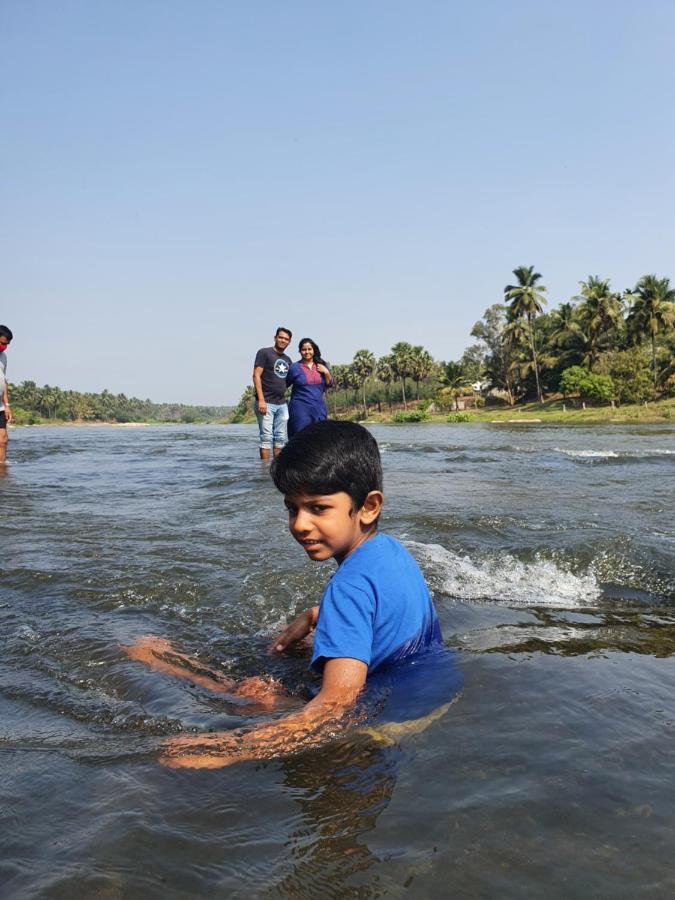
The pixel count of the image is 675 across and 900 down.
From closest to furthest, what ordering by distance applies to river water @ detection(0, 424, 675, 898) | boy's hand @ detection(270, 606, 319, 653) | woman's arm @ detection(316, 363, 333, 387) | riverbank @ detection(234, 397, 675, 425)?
river water @ detection(0, 424, 675, 898) < boy's hand @ detection(270, 606, 319, 653) < woman's arm @ detection(316, 363, 333, 387) < riverbank @ detection(234, 397, 675, 425)

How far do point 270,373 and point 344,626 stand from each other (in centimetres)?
789

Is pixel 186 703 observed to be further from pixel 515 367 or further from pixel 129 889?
pixel 515 367

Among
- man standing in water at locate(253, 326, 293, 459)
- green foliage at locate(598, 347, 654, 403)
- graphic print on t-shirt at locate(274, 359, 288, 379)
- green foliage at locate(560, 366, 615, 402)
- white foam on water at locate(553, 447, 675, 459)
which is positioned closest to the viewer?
man standing in water at locate(253, 326, 293, 459)

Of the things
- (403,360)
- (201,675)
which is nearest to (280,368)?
(201,675)

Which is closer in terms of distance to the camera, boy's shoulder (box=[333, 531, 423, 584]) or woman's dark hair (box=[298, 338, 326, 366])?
boy's shoulder (box=[333, 531, 423, 584])

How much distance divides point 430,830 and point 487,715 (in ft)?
1.91

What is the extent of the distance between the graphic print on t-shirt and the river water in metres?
5.11

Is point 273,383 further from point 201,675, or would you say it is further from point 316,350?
point 201,675

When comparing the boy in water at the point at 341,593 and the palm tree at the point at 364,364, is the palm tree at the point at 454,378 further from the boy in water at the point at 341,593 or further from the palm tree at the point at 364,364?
the boy in water at the point at 341,593

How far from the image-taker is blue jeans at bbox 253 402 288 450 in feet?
32.1

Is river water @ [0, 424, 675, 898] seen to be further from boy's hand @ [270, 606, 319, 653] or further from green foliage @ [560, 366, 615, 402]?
green foliage @ [560, 366, 615, 402]

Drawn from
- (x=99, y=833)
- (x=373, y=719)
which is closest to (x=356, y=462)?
(x=373, y=719)

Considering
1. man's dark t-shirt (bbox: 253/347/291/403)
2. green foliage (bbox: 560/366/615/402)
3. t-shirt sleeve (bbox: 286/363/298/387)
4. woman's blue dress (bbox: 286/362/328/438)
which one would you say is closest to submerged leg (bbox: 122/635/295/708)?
woman's blue dress (bbox: 286/362/328/438)

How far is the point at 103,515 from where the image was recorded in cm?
619
